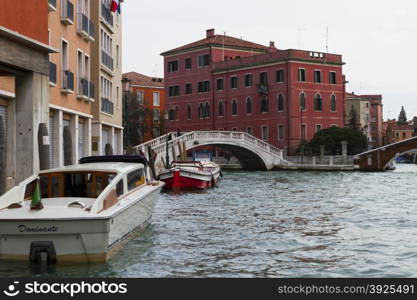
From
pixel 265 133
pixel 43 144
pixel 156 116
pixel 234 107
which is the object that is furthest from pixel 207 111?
pixel 43 144

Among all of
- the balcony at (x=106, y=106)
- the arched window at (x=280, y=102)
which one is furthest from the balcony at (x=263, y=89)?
the balcony at (x=106, y=106)

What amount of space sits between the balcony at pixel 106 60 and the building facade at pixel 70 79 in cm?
237

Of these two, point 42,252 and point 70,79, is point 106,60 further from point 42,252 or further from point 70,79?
point 42,252

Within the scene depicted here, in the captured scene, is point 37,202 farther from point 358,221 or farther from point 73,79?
point 73,79

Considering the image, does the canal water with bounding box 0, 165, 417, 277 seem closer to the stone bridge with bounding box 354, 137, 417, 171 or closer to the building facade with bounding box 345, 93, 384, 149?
the stone bridge with bounding box 354, 137, 417, 171

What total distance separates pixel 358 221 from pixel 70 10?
11.3 m

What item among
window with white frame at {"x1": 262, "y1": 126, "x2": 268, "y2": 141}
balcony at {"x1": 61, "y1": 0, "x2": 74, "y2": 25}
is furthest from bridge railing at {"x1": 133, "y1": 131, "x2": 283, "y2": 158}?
balcony at {"x1": 61, "y1": 0, "x2": 74, "y2": 25}

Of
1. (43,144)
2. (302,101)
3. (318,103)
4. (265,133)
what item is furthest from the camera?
(265,133)

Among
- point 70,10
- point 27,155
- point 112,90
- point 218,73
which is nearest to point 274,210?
point 27,155

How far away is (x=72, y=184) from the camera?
369 inches

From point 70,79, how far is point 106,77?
21.9 feet

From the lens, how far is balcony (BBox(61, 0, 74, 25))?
19.7m

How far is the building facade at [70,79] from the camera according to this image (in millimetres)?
18969

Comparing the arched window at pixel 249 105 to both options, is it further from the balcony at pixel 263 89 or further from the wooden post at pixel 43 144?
the wooden post at pixel 43 144
